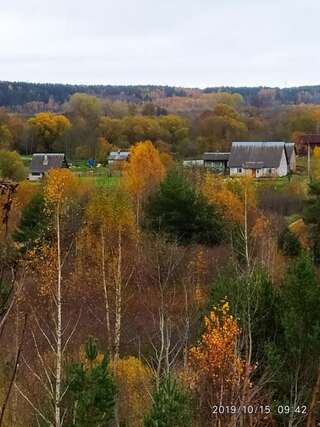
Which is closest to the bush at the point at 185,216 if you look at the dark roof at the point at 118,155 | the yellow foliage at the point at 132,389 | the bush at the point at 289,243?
the bush at the point at 289,243

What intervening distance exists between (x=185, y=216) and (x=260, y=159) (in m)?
27.9

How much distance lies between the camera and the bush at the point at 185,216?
2702 centimetres

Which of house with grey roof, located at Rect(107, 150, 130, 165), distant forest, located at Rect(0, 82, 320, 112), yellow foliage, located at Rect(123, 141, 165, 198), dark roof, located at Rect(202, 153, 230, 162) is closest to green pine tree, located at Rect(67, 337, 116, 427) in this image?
yellow foliage, located at Rect(123, 141, 165, 198)

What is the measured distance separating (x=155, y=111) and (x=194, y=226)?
79292 millimetres

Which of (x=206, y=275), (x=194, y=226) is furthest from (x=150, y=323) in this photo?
(x=194, y=226)

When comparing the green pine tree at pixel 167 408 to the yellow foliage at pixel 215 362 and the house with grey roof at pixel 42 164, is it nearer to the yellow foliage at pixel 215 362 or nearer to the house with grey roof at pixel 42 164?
the yellow foliage at pixel 215 362

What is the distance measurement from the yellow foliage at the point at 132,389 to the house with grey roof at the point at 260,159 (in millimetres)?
38330

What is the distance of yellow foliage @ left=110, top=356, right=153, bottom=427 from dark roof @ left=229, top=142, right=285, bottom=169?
39.1m

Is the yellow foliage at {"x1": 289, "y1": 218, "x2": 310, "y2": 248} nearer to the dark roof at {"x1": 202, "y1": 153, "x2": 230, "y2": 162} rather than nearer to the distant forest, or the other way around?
the dark roof at {"x1": 202, "y1": 153, "x2": 230, "y2": 162}

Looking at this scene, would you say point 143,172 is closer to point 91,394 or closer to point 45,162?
point 45,162

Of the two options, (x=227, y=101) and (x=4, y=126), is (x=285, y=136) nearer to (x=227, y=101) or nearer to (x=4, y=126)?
(x=4, y=126)

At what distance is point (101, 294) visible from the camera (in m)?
23.7

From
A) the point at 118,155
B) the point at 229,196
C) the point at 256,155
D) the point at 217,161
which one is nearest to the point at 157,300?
the point at 229,196

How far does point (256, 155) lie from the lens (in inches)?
2130
